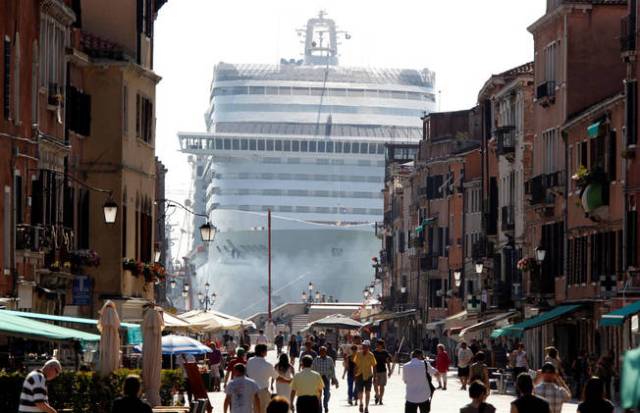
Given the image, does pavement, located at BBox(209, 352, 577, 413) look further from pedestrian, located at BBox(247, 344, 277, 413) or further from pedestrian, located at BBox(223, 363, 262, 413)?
pedestrian, located at BBox(223, 363, 262, 413)

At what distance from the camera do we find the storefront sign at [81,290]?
48.0 meters

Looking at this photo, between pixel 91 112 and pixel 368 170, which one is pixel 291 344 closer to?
pixel 91 112

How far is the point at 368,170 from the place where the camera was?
196 metres

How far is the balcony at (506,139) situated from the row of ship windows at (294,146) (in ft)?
370

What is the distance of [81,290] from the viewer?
48.5 metres

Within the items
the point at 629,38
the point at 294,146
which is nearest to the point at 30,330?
the point at 629,38

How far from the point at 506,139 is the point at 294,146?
11426 centimetres

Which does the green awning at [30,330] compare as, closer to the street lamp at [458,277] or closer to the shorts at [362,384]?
the shorts at [362,384]

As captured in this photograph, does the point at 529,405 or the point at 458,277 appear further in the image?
the point at 458,277

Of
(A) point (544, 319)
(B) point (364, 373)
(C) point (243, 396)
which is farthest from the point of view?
(A) point (544, 319)

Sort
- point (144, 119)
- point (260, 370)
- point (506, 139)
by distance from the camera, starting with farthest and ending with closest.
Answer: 1. point (506, 139)
2. point (144, 119)
3. point (260, 370)

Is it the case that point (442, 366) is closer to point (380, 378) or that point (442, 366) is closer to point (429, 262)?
point (380, 378)

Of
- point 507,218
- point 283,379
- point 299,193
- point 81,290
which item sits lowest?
point 283,379

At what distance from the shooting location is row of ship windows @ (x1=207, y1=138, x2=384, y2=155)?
7702 inches
